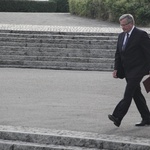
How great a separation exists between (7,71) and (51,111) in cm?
551

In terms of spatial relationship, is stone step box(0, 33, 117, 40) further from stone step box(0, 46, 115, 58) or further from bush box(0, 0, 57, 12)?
bush box(0, 0, 57, 12)

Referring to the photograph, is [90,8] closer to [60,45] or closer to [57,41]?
[57,41]

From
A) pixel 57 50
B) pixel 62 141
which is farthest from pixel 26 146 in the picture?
pixel 57 50

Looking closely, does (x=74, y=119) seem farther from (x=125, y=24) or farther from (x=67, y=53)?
(x=67, y=53)

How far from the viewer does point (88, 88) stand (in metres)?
11.3

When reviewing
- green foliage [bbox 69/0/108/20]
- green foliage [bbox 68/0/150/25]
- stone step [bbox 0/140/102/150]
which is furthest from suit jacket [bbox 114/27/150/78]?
green foliage [bbox 69/0/108/20]

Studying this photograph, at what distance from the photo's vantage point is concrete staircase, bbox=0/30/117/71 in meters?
14.6

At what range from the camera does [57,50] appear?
15180mm

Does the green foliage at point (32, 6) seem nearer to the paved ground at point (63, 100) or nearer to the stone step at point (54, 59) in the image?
the stone step at point (54, 59)

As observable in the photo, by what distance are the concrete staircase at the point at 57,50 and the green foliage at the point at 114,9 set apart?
5.44 meters

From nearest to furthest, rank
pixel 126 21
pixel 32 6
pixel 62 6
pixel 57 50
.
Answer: pixel 126 21 < pixel 57 50 < pixel 32 6 < pixel 62 6

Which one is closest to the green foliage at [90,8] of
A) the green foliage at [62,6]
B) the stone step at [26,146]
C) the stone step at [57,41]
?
the green foliage at [62,6]

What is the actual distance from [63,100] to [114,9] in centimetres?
1276

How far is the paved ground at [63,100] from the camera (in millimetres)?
7613
